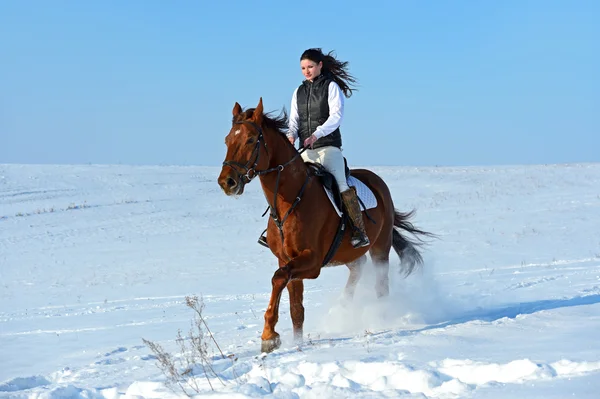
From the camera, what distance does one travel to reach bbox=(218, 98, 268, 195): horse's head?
5809 millimetres

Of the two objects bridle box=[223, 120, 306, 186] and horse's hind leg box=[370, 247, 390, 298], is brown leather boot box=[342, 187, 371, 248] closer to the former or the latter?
bridle box=[223, 120, 306, 186]

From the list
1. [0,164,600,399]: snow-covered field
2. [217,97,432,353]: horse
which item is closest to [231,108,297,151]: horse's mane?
[217,97,432,353]: horse

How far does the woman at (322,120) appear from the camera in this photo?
23.7 feet

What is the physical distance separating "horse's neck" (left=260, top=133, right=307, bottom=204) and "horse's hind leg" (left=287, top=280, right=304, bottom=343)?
3.51 feet

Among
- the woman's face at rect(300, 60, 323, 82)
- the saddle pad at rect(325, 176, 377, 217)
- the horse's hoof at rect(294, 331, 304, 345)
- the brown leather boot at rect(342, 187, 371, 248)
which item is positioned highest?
the woman's face at rect(300, 60, 323, 82)

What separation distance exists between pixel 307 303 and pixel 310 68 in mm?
4940

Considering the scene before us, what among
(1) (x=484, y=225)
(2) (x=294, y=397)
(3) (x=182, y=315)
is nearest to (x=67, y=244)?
(3) (x=182, y=315)

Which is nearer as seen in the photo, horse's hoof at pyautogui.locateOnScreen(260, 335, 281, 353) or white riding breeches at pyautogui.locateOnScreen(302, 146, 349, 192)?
horse's hoof at pyautogui.locateOnScreen(260, 335, 281, 353)

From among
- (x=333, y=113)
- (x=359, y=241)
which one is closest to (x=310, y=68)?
(x=333, y=113)

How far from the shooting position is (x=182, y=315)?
10844 mm

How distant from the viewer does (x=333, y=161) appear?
24.1 feet

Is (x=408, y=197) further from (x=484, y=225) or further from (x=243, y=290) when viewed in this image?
(x=243, y=290)

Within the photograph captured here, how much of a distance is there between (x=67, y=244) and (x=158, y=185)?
15.5 m

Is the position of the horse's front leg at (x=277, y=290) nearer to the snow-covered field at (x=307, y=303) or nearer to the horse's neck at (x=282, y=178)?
the snow-covered field at (x=307, y=303)
